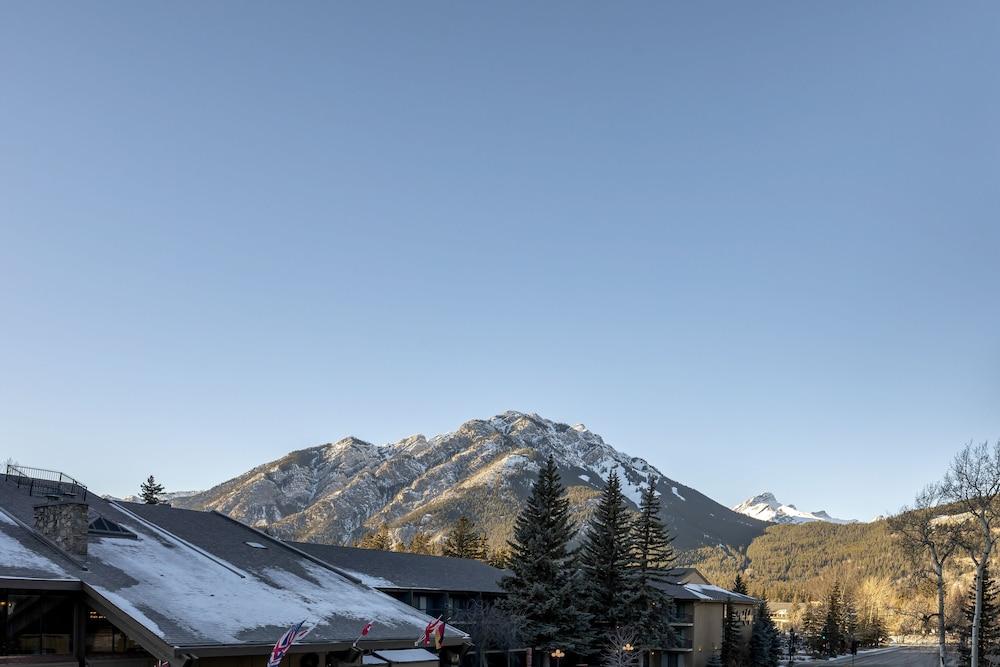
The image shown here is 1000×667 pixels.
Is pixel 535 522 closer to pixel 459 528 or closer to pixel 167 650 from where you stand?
pixel 167 650

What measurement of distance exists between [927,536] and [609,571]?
19.5 meters

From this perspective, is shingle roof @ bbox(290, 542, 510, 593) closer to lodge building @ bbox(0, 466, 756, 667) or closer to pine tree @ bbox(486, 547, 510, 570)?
lodge building @ bbox(0, 466, 756, 667)

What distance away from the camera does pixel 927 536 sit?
4097 cm

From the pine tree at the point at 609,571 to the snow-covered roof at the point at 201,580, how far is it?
879 inches

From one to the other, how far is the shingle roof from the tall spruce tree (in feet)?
8.58

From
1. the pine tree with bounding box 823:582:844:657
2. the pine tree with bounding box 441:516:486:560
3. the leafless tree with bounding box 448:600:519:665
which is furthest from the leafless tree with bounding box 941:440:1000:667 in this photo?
the pine tree with bounding box 823:582:844:657

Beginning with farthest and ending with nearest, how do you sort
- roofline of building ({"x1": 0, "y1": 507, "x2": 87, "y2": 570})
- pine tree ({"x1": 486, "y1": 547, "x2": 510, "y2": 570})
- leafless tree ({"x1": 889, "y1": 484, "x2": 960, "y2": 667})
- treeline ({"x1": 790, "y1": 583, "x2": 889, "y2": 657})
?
treeline ({"x1": 790, "y1": 583, "x2": 889, "y2": 657}), pine tree ({"x1": 486, "y1": 547, "x2": 510, "y2": 570}), leafless tree ({"x1": 889, "y1": 484, "x2": 960, "y2": 667}), roofline of building ({"x1": 0, "y1": 507, "x2": 87, "y2": 570})

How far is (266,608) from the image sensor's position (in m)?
25.0

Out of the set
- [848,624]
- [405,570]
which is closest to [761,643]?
[405,570]

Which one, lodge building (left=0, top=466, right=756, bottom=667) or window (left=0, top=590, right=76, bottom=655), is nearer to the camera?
window (left=0, top=590, right=76, bottom=655)

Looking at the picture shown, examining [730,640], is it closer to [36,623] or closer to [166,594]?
[166,594]

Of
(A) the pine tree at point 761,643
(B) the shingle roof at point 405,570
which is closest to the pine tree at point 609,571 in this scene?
(B) the shingle roof at point 405,570

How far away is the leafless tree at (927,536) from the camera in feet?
133

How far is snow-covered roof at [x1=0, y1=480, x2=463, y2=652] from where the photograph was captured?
21094 millimetres
